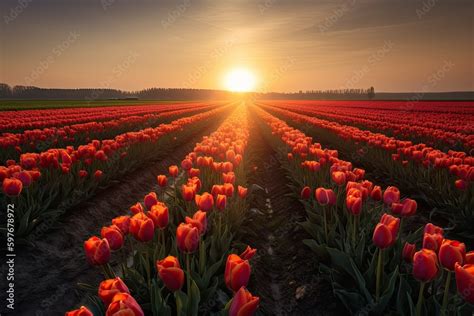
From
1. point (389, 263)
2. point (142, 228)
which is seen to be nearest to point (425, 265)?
point (389, 263)

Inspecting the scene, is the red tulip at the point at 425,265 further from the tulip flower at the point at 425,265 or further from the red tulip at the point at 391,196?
the red tulip at the point at 391,196

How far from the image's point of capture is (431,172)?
7.27m

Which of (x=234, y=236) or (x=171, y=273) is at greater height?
(x=171, y=273)

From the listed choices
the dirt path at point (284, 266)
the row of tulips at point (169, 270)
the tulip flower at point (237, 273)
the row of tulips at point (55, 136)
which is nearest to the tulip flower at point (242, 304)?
the row of tulips at point (169, 270)

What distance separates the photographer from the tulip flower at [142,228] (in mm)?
2672

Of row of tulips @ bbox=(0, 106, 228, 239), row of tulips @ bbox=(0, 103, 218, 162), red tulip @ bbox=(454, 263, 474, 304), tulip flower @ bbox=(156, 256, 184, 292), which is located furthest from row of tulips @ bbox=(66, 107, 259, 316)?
row of tulips @ bbox=(0, 103, 218, 162)

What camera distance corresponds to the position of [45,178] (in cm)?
639

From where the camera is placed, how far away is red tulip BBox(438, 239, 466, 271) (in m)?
2.08

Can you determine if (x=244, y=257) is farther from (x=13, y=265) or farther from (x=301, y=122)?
(x=301, y=122)

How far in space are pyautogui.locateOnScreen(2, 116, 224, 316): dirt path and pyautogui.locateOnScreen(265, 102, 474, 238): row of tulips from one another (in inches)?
197

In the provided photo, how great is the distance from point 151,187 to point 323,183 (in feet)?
17.5

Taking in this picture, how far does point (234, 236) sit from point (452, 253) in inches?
124

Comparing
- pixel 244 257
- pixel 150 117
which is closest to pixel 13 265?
pixel 244 257

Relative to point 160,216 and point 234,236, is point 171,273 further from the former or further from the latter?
point 234,236
